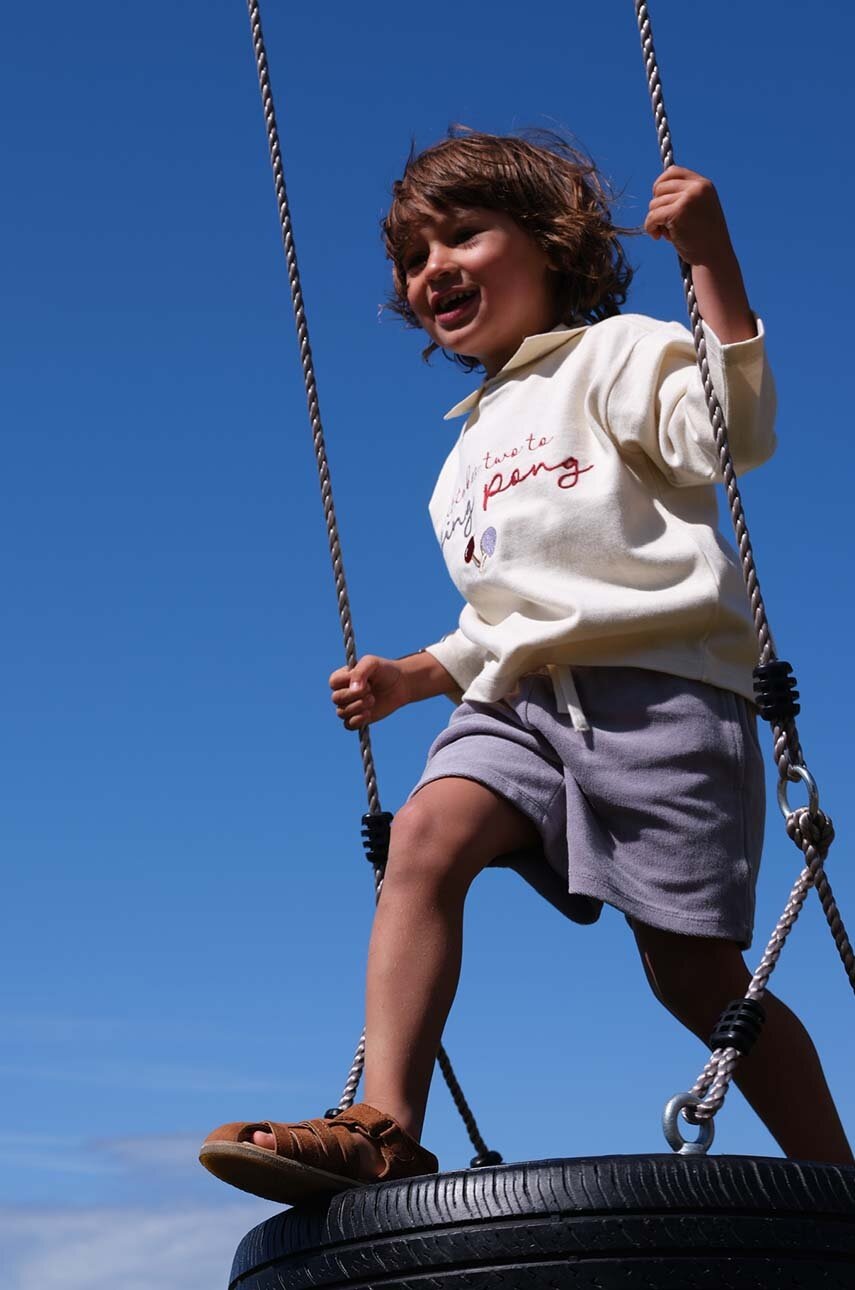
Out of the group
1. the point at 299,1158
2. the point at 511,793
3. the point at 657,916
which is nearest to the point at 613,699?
the point at 511,793

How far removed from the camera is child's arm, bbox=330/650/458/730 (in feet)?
8.93

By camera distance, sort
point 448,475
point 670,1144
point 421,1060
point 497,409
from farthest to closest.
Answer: point 448,475
point 497,409
point 421,1060
point 670,1144

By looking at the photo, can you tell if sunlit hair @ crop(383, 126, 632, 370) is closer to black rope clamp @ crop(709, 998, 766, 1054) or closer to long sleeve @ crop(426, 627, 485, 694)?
long sleeve @ crop(426, 627, 485, 694)

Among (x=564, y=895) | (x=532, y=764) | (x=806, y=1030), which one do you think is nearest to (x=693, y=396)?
(x=532, y=764)

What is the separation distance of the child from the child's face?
0.09 metres

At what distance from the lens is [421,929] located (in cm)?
222

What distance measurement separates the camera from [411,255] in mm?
2854

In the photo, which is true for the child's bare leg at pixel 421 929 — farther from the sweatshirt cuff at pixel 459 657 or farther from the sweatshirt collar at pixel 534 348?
the sweatshirt collar at pixel 534 348

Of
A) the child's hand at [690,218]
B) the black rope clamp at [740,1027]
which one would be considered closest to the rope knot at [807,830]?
the black rope clamp at [740,1027]

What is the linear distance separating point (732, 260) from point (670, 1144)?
1265 mm

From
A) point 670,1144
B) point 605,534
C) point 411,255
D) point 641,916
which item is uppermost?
point 411,255

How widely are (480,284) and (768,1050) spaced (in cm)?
131

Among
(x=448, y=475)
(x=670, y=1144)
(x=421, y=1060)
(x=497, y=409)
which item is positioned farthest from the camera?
(x=448, y=475)

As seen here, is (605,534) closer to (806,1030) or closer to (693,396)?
(693,396)
